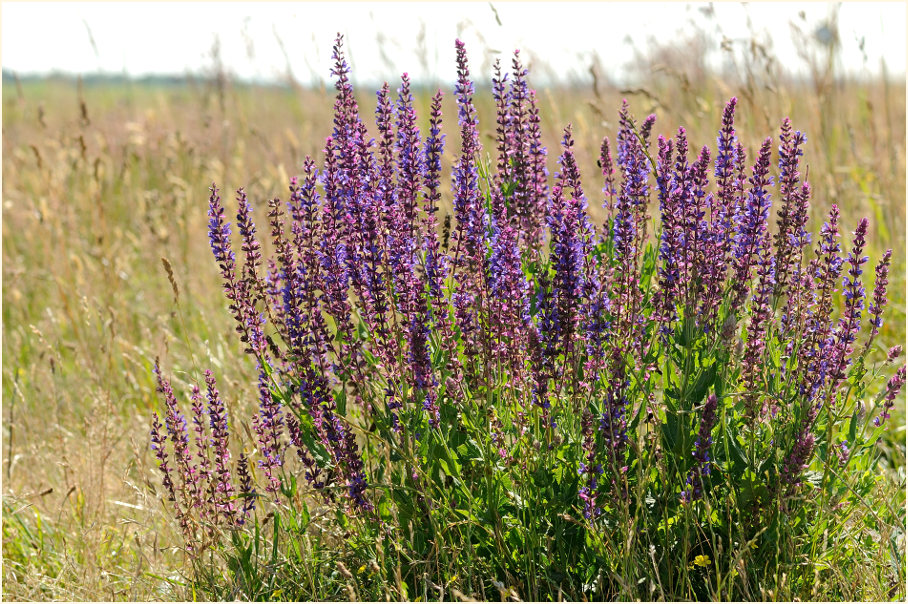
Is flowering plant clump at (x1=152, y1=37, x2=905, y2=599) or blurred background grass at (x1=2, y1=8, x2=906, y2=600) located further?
blurred background grass at (x1=2, y1=8, x2=906, y2=600)

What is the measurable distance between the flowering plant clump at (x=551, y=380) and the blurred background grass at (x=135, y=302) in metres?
0.47

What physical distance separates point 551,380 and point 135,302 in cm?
473

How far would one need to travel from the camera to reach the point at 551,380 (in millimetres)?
2613

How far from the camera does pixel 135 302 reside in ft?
21.1

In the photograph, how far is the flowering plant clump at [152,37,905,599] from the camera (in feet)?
7.84

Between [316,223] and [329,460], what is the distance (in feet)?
2.39

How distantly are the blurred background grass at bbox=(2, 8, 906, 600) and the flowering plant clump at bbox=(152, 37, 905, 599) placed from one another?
474 mm

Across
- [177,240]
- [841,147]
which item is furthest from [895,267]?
[177,240]

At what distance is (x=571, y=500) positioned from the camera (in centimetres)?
244

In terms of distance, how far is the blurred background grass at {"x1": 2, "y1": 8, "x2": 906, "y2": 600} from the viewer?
10.6 feet

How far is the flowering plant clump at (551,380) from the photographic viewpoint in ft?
7.84

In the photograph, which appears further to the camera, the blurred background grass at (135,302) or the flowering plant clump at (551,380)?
the blurred background grass at (135,302)

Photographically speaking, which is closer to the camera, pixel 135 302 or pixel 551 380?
pixel 551 380

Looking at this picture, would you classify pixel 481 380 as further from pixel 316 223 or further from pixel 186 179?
pixel 186 179
